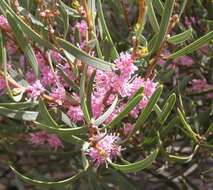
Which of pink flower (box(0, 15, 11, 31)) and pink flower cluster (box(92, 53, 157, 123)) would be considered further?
pink flower (box(0, 15, 11, 31))

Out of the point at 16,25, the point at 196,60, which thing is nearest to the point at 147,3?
the point at 16,25

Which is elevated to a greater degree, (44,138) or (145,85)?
(145,85)

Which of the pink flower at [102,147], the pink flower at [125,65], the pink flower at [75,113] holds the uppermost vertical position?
the pink flower at [125,65]

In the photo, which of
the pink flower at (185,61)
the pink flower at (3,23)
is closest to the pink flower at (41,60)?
the pink flower at (3,23)

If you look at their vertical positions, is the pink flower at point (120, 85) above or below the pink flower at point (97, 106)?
above

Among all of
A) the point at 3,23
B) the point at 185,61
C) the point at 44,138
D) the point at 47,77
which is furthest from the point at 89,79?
the point at 185,61

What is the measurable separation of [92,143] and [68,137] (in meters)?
0.07

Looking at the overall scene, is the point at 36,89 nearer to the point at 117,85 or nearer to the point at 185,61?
the point at 117,85

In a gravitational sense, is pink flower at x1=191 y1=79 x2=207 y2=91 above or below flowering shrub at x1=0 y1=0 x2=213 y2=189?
below

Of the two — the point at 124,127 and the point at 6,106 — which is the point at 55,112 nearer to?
the point at 6,106

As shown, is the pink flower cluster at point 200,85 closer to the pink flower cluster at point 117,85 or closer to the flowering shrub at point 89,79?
the flowering shrub at point 89,79

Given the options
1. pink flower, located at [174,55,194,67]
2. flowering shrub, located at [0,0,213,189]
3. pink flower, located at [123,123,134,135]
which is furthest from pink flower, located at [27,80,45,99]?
pink flower, located at [174,55,194,67]

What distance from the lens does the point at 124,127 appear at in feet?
4.61

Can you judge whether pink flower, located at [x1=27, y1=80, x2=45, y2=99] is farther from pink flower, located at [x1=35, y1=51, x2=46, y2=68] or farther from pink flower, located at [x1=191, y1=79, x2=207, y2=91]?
pink flower, located at [x1=191, y1=79, x2=207, y2=91]
